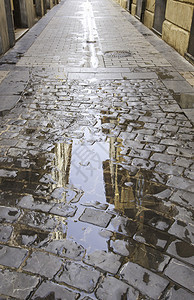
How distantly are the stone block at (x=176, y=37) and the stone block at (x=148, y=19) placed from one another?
109 inches

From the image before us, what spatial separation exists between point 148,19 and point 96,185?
1319 centimetres

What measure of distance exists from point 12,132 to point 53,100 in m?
1.60

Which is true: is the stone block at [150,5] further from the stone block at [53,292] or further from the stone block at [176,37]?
the stone block at [53,292]

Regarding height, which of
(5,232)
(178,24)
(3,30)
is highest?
(178,24)

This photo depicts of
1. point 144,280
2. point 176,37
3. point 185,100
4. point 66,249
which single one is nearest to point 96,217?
point 66,249

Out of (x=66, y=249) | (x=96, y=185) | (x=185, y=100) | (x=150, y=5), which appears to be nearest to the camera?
(x=66, y=249)

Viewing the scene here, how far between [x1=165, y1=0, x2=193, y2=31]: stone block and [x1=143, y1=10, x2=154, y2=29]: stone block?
2.55 meters

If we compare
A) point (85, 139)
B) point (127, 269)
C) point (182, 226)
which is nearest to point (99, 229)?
point (127, 269)

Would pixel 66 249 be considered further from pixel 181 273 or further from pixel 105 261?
pixel 181 273

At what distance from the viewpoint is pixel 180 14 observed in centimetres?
1002

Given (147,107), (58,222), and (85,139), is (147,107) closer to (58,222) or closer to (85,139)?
(85,139)

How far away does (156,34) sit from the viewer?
13133 mm

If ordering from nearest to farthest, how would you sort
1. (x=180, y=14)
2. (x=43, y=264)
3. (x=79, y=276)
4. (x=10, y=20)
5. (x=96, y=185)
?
1. (x=79, y=276)
2. (x=43, y=264)
3. (x=96, y=185)
4. (x=180, y=14)
5. (x=10, y=20)

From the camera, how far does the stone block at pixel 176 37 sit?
30.8 ft
